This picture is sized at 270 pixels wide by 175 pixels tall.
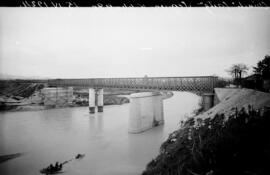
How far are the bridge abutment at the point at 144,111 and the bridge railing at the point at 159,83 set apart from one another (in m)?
1.39

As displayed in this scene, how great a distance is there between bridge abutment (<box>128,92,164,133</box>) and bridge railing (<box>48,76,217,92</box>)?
Result: 1394 mm

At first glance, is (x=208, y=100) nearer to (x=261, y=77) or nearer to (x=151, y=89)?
(x=261, y=77)

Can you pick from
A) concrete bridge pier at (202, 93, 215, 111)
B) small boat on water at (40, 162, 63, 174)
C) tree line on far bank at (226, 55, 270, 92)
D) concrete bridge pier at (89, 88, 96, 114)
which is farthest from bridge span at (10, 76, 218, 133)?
small boat on water at (40, 162, 63, 174)

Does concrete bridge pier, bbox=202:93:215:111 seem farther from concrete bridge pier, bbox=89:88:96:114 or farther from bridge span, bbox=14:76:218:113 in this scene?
concrete bridge pier, bbox=89:88:96:114

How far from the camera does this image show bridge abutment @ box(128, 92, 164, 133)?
15.7 meters

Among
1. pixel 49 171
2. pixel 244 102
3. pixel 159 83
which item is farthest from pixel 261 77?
pixel 49 171

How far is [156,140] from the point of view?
13.5 meters

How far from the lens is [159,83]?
51.9 feet

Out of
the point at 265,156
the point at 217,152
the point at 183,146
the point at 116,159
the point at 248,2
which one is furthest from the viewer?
the point at 116,159

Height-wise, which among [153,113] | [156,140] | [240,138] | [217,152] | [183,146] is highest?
[240,138]

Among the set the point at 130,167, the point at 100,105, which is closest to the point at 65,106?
the point at 100,105

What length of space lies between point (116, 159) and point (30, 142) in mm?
7177

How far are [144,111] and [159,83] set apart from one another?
3123mm

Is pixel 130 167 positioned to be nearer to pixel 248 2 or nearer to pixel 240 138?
pixel 240 138
